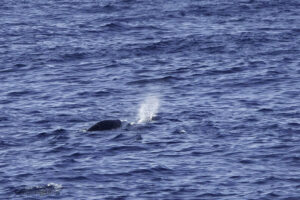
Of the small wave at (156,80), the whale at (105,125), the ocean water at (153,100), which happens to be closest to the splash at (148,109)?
the ocean water at (153,100)

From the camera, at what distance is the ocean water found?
Result: 4341cm

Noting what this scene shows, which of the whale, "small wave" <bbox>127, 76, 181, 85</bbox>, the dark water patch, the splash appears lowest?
"small wave" <bbox>127, 76, 181, 85</bbox>

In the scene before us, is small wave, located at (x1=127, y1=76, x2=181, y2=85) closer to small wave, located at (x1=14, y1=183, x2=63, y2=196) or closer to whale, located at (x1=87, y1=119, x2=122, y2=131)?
whale, located at (x1=87, y1=119, x2=122, y2=131)

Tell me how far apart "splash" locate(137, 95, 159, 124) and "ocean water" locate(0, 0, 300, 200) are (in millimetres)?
72

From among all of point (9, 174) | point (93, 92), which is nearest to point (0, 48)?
point (93, 92)

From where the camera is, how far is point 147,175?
44.0 meters

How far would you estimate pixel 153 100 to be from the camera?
58938 millimetres

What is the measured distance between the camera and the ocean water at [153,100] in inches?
1709

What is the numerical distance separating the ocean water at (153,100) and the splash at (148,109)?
0.07 m

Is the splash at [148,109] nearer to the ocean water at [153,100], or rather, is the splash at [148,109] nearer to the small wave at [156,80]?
the ocean water at [153,100]

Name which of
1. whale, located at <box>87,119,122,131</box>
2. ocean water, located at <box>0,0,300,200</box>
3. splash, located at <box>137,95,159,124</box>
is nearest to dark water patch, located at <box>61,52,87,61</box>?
ocean water, located at <box>0,0,300,200</box>

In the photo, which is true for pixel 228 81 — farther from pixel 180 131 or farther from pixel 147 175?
pixel 147 175

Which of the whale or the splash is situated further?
the splash

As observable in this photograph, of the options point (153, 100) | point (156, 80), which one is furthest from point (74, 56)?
point (153, 100)
